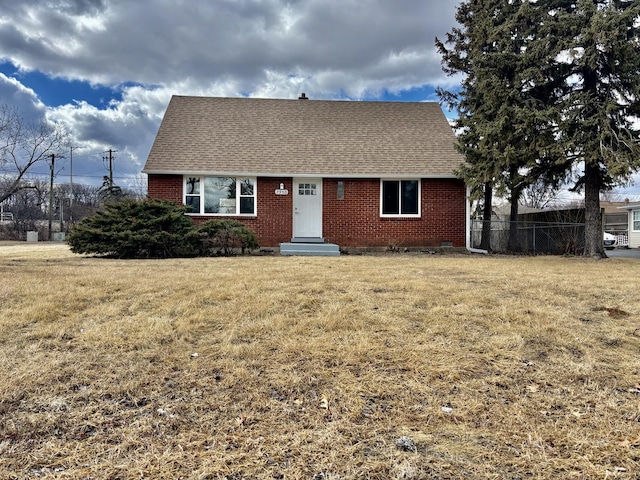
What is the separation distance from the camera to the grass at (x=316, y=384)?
1938 mm

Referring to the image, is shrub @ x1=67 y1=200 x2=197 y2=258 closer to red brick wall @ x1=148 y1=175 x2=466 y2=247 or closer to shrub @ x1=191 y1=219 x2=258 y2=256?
shrub @ x1=191 y1=219 x2=258 y2=256

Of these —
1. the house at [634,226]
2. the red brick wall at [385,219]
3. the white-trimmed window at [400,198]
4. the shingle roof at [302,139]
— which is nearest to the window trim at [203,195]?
the shingle roof at [302,139]

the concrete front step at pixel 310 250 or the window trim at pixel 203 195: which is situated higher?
the window trim at pixel 203 195

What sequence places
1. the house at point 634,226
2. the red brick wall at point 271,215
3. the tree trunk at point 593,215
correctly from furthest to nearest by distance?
the house at point 634,226
the red brick wall at point 271,215
the tree trunk at point 593,215

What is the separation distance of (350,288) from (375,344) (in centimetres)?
217

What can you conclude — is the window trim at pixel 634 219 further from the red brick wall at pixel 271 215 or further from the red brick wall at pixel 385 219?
Answer: the red brick wall at pixel 271 215

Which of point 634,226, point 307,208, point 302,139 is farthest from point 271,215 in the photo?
point 634,226

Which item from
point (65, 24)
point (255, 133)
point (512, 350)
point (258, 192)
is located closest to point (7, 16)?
point (65, 24)

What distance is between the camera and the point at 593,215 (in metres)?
11.3

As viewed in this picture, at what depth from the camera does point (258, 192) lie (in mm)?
13312

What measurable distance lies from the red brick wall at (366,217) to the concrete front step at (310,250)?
149 centimetres

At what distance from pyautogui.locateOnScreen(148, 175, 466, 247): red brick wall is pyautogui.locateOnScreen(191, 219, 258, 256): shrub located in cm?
223


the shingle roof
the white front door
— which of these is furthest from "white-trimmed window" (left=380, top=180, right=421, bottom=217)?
the white front door

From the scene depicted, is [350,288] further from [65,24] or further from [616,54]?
[65,24]
